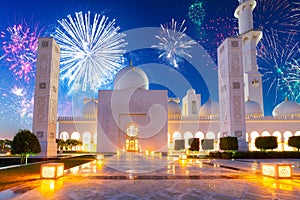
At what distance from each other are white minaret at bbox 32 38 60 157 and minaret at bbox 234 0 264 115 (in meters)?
20.2

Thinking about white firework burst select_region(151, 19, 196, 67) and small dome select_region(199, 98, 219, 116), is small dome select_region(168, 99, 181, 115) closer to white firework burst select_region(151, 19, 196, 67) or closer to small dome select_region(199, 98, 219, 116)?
small dome select_region(199, 98, 219, 116)

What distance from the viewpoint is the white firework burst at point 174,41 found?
813 inches

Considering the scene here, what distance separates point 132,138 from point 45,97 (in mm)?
10221

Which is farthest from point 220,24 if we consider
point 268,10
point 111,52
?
point 111,52

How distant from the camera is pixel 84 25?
17.2 metres

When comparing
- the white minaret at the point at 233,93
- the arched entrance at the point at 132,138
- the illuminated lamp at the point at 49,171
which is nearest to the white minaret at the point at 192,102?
the arched entrance at the point at 132,138

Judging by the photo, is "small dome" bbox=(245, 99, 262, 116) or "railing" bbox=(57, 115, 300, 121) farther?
"small dome" bbox=(245, 99, 262, 116)

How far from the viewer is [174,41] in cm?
2141

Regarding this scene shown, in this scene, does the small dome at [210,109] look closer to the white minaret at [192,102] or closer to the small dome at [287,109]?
the white minaret at [192,102]

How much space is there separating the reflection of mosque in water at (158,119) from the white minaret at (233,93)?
501 centimetres

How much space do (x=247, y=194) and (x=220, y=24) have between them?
18.3 meters

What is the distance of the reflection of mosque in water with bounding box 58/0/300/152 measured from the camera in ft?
78.6

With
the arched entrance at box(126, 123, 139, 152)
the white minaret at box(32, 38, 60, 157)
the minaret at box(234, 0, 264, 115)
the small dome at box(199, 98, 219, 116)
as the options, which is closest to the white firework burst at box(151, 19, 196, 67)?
the arched entrance at box(126, 123, 139, 152)

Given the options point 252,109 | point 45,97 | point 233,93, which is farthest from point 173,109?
point 45,97
